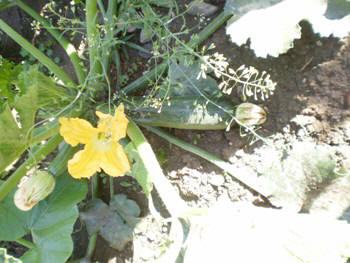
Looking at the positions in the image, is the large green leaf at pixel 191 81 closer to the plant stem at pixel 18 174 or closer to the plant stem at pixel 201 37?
the plant stem at pixel 201 37

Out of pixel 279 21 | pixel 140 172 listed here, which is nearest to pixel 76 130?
pixel 140 172

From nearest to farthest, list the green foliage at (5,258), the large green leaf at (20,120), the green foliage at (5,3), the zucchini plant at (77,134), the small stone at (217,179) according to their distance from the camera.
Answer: the large green leaf at (20,120), the zucchini plant at (77,134), the green foliage at (5,258), the small stone at (217,179), the green foliage at (5,3)

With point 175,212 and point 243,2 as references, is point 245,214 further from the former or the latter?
point 243,2

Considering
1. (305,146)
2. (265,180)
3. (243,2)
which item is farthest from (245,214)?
(243,2)

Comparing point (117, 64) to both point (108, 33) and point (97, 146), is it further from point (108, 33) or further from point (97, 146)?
point (97, 146)

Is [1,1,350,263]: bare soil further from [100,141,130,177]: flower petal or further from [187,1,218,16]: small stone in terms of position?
[100,141,130,177]: flower petal

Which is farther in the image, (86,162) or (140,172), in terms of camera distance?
(140,172)

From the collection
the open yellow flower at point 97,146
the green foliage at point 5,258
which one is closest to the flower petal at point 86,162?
the open yellow flower at point 97,146
